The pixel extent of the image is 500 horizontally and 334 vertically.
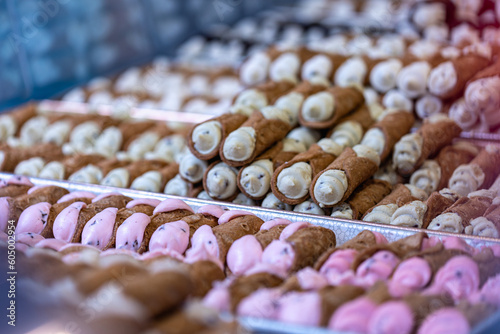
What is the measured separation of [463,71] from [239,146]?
115 cm

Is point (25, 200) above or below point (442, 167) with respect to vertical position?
above

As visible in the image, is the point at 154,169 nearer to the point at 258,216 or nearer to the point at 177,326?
the point at 258,216

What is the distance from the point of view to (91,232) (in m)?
1.71

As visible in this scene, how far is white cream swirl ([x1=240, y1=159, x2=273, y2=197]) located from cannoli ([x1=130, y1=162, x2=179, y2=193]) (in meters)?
0.39

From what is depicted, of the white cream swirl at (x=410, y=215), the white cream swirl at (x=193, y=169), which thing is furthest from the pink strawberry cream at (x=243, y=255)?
the white cream swirl at (x=193, y=169)

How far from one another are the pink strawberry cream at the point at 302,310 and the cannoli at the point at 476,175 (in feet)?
3.58

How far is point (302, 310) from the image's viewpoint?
1.18 m

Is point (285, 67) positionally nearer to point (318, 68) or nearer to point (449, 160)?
point (318, 68)

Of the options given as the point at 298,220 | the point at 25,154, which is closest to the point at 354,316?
the point at 298,220

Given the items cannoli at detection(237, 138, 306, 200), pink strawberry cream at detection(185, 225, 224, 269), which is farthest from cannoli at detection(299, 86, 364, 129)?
pink strawberry cream at detection(185, 225, 224, 269)

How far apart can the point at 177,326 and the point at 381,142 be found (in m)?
1.38

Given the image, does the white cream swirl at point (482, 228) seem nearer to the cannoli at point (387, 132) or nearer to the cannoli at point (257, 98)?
the cannoli at point (387, 132)

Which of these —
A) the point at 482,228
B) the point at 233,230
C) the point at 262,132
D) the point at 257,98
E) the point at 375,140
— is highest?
the point at 257,98

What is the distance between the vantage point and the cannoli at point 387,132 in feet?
7.30
